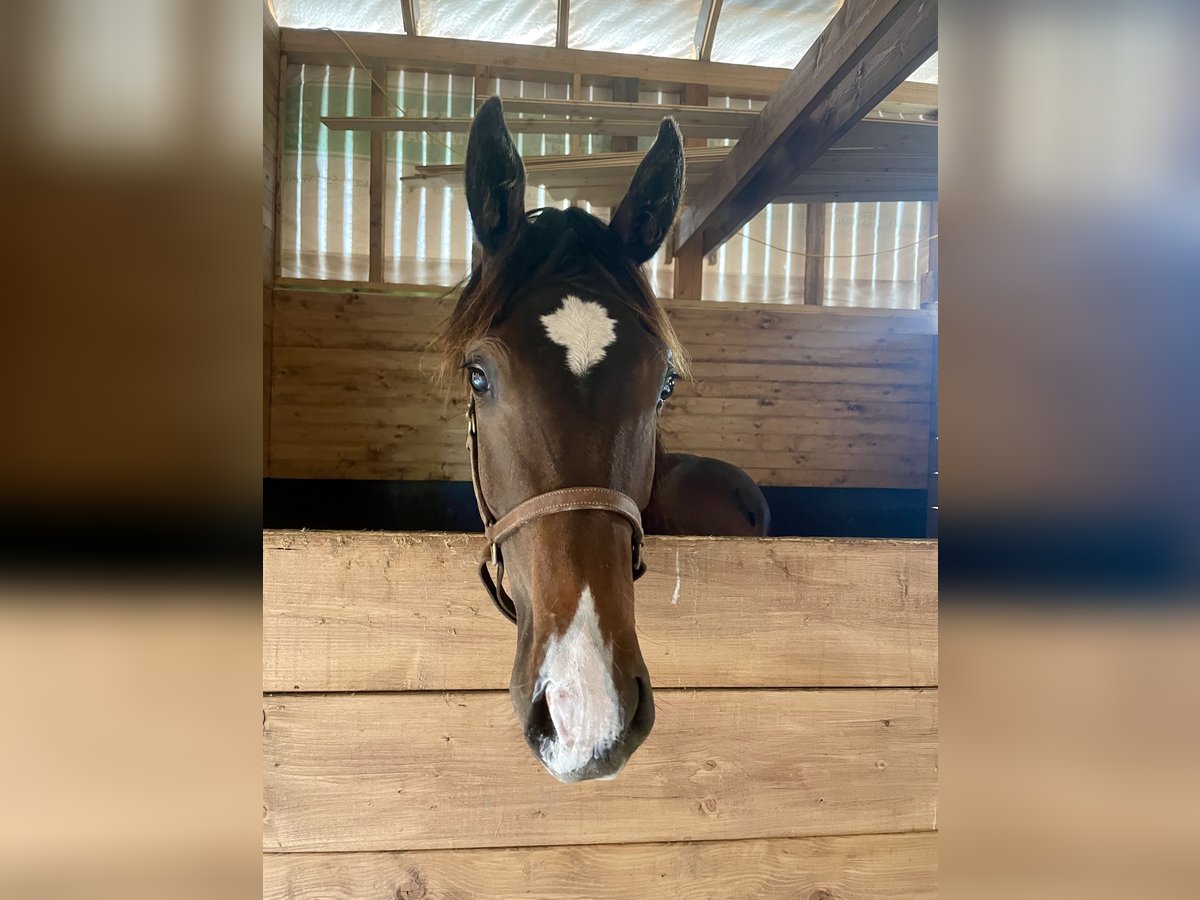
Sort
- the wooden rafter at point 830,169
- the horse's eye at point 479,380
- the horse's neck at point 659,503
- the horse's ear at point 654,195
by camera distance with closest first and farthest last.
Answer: the horse's eye at point 479,380
the horse's ear at point 654,195
the horse's neck at point 659,503
the wooden rafter at point 830,169

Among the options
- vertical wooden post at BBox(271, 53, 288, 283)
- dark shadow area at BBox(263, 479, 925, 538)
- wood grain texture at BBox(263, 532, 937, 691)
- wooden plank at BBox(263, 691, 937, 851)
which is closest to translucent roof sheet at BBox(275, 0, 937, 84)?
vertical wooden post at BBox(271, 53, 288, 283)

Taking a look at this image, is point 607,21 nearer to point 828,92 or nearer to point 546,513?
point 828,92

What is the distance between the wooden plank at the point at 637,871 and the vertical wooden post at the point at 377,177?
2.86 m

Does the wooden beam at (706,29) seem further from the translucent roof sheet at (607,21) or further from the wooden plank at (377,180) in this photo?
the wooden plank at (377,180)

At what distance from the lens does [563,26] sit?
284cm

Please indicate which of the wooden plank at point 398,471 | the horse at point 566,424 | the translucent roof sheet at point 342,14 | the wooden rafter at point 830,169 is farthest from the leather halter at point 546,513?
the translucent roof sheet at point 342,14

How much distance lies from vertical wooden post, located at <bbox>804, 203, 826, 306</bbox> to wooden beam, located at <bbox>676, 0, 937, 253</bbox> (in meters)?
1.42

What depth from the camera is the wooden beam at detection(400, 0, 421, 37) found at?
2673 mm

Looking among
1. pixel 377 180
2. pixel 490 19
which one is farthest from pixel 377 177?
pixel 490 19

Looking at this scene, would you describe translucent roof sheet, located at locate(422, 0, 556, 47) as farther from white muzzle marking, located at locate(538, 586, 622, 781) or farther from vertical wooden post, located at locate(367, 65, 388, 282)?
white muzzle marking, located at locate(538, 586, 622, 781)
